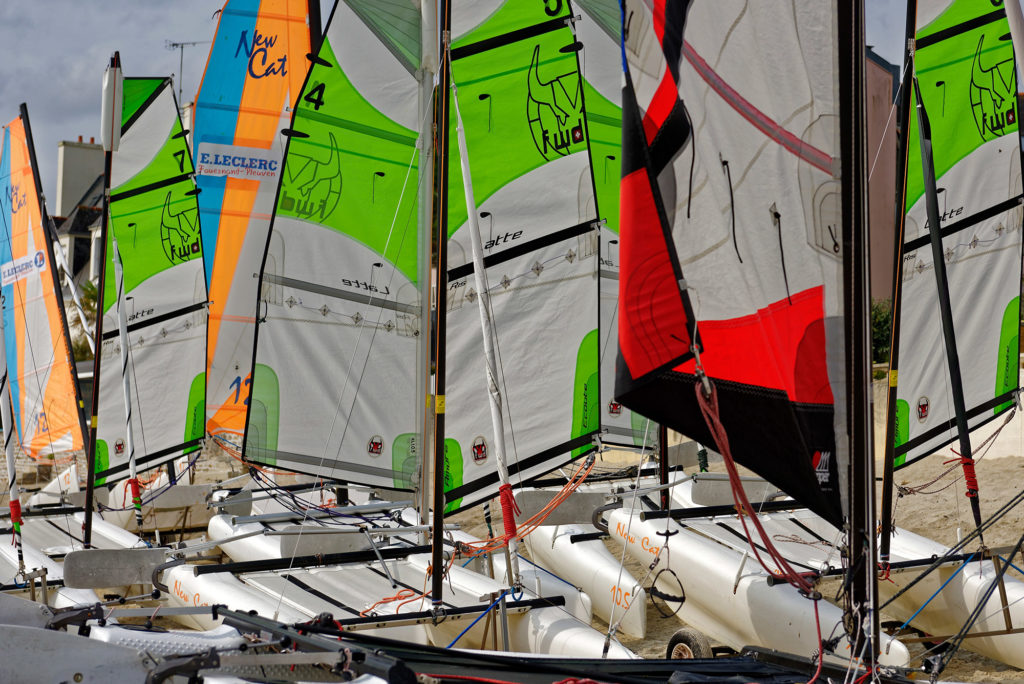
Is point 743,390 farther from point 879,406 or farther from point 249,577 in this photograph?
point 879,406

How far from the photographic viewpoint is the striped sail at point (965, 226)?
7.90m

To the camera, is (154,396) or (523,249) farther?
(154,396)

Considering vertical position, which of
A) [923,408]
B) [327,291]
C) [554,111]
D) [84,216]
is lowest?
[923,408]

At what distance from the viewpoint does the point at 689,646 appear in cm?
539

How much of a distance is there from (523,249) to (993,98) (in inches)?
154

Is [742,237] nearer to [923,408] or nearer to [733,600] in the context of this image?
[733,600]

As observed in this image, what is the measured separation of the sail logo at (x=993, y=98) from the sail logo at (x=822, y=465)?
5.96m

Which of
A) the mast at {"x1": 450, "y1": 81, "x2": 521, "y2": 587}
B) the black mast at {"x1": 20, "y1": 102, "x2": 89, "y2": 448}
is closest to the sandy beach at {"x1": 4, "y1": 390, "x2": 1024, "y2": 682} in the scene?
the mast at {"x1": 450, "y1": 81, "x2": 521, "y2": 587}

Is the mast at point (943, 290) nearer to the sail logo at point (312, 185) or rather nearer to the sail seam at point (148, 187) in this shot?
the sail logo at point (312, 185)

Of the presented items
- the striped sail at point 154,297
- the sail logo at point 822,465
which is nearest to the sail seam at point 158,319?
the striped sail at point 154,297

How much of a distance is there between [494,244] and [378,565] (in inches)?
93.5

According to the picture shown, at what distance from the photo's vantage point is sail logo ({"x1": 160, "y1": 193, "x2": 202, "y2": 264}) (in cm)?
1135

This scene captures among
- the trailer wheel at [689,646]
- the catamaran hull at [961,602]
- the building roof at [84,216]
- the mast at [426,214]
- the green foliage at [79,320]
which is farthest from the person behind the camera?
the building roof at [84,216]

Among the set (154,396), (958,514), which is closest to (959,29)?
(958,514)
